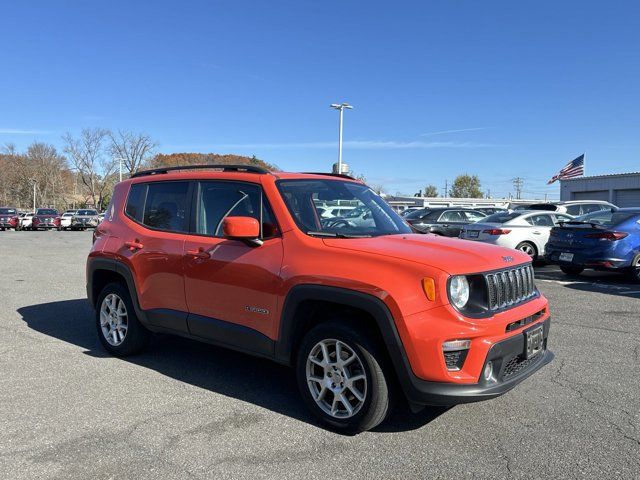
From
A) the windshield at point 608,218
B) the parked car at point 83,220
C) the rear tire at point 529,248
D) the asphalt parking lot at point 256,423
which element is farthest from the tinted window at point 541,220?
the parked car at point 83,220

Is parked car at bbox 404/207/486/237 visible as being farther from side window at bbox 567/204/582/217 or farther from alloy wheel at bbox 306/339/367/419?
alloy wheel at bbox 306/339/367/419

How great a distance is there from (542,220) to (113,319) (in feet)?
38.1

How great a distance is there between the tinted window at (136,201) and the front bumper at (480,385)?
10.8 feet

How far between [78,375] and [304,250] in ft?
8.49

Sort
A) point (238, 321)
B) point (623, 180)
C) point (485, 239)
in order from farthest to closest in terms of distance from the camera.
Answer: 1. point (623, 180)
2. point (485, 239)
3. point (238, 321)

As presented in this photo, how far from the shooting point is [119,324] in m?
5.51

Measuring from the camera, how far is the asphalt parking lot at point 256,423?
129 inches

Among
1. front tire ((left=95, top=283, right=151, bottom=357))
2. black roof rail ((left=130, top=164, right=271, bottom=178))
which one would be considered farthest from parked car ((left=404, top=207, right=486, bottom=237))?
front tire ((left=95, top=283, right=151, bottom=357))

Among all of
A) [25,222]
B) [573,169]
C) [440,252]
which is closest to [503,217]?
[440,252]

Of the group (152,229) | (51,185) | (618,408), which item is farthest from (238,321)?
(51,185)

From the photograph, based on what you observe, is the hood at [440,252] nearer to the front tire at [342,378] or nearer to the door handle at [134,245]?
the front tire at [342,378]

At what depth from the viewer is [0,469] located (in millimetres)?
3229

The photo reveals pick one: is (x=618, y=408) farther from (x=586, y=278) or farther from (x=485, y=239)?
(x=485, y=239)

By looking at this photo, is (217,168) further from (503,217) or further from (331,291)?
(503,217)
